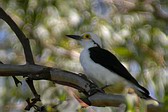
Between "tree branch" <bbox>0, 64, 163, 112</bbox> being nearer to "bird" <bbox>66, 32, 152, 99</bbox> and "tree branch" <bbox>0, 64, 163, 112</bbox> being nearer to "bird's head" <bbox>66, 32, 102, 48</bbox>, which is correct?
"bird" <bbox>66, 32, 152, 99</bbox>

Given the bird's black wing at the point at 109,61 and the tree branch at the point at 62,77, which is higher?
the tree branch at the point at 62,77

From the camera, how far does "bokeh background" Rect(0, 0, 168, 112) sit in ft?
10.0

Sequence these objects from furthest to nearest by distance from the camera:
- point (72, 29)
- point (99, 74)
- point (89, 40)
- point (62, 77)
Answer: point (72, 29) → point (89, 40) → point (99, 74) → point (62, 77)

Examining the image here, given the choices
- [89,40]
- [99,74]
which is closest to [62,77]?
[99,74]

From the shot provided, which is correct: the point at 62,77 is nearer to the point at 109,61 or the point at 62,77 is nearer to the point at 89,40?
the point at 109,61

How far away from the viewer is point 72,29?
10.9ft

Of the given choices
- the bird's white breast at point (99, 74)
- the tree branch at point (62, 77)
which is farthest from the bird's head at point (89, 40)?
the tree branch at point (62, 77)

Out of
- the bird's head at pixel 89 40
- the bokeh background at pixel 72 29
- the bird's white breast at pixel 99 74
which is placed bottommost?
the bokeh background at pixel 72 29

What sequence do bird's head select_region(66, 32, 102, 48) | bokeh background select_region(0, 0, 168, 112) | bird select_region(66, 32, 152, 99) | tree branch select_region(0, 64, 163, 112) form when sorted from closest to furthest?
tree branch select_region(0, 64, 163, 112), bird select_region(66, 32, 152, 99), bird's head select_region(66, 32, 102, 48), bokeh background select_region(0, 0, 168, 112)

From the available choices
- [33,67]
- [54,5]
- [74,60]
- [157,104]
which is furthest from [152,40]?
[157,104]

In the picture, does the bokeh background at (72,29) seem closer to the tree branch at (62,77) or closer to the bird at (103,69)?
the bird at (103,69)

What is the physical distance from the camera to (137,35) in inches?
125

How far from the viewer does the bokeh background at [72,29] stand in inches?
120

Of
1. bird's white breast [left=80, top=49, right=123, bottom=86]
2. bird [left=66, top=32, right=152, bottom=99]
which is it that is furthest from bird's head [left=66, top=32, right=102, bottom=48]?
bird's white breast [left=80, top=49, right=123, bottom=86]
